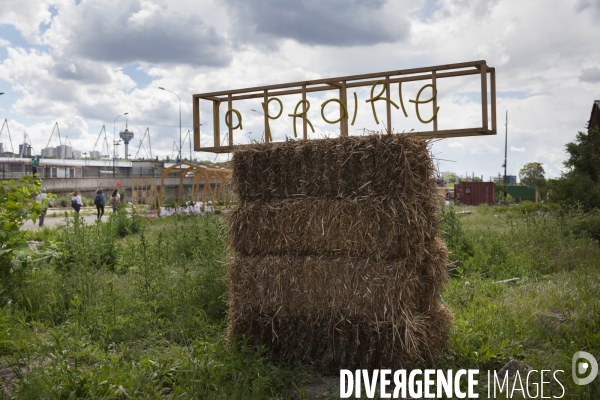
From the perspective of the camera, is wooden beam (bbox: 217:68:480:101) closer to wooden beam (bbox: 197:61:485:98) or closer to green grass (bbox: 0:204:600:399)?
wooden beam (bbox: 197:61:485:98)

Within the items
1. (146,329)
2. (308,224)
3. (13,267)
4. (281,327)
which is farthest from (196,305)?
(13,267)

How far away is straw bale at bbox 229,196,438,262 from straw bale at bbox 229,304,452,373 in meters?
0.65

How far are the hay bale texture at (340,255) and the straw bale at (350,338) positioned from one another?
0.04 feet

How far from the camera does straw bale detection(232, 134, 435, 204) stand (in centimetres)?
513

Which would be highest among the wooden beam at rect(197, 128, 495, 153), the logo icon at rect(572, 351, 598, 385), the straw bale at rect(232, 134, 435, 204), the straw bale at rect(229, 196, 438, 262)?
the wooden beam at rect(197, 128, 495, 153)

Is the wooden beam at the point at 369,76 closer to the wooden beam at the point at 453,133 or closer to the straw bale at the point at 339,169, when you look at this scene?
the wooden beam at the point at 453,133

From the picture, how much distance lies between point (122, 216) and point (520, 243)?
9.66 m

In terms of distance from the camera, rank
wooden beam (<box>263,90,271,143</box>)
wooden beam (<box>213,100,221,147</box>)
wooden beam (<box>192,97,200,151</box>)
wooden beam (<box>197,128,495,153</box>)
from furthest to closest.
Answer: wooden beam (<box>192,97,200,151</box>)
wooden beam (<box>213,100,221,147</box>)
wooden beam (<box>263,90,271,143</box>)
wooden beam (<box>197,128,495,153</box>)

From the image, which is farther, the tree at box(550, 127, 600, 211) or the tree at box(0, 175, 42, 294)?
the tree at box(550, 127, 600, 211)

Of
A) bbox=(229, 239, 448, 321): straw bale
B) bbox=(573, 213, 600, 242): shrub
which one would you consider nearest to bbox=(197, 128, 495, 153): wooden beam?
bbox=(229, 239, 448, 321): straw bale

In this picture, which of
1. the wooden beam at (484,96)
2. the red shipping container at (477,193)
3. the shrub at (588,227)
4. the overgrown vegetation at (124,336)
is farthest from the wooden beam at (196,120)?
the red shipping container at (477,193)

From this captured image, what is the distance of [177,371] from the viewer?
16.1ft

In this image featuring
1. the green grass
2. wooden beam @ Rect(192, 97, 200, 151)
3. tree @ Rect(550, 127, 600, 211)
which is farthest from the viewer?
tree @ Rect(550, 127, 600, 211)

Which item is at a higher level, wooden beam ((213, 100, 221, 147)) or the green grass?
wooden beam ((213, 100, 221, 147))
